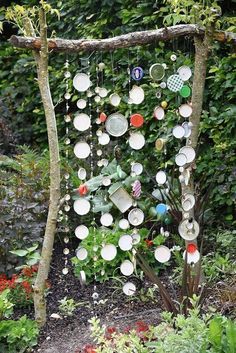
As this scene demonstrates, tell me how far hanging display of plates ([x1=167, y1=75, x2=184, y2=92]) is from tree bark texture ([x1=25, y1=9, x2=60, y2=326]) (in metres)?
0.75

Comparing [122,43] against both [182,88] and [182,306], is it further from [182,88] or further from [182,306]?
[182,306]

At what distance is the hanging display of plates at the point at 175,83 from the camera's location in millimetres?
3951

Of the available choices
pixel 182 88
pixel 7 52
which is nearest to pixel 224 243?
pixel 182 88

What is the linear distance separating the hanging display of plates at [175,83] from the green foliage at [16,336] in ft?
5.71

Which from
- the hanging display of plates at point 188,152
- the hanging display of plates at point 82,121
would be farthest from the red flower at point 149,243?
the hanging display of plates at point 82,121

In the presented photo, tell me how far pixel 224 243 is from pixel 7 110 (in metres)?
3.93

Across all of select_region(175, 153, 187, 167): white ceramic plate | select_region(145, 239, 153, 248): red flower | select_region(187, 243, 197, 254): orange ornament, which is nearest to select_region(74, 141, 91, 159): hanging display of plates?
select_region(175, 153, 187, 167): white ceramic plate

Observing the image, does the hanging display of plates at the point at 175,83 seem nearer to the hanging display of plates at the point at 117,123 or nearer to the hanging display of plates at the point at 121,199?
the hanging display of plates at the point at 117,123

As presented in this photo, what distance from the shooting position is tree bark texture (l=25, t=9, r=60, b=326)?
4.00 meters

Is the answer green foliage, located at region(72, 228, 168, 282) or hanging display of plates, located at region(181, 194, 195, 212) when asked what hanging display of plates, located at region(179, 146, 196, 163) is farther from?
green foliage, located at region(72, 228, 168, 282)

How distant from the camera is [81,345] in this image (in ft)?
13.1

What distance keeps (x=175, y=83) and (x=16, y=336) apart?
182 centimetres

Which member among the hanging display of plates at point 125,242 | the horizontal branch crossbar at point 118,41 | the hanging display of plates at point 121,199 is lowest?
the hanging display of plates at point 125,242

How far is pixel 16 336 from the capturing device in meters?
3.99
